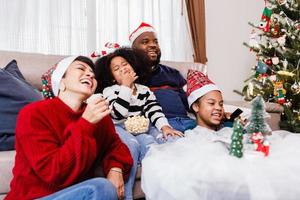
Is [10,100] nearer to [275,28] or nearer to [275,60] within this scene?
[275,60]

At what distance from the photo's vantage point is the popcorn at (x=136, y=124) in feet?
6.02

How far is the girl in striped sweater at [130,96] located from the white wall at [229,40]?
6.90ft

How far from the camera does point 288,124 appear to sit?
300 centimetres

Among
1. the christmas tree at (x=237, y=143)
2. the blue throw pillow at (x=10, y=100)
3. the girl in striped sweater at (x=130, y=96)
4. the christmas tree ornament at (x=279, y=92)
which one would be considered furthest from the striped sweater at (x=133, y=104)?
the christmas tree ornament at (x=279, y=92)

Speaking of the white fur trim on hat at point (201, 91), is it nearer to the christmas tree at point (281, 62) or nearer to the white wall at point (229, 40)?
the christmas tree at point (281, 62)

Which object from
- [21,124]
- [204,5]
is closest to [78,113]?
[21,124]

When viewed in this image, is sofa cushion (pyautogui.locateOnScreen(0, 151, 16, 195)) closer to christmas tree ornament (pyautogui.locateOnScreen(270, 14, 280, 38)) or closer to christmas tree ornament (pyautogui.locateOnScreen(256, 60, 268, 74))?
christmas tree ornament (pyautogui.locateOnScreen(256, 60, 268, 74))

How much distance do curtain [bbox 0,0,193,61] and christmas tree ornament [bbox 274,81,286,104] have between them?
1.12m

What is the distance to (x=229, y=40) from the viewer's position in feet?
14.1

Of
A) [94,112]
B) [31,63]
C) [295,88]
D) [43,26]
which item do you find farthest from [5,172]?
[295,88]

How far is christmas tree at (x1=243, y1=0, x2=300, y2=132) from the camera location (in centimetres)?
305

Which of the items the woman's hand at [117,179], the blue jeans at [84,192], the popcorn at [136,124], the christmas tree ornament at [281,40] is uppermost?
the christmas tree ornament at [281,40]

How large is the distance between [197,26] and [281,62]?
3.32 feet

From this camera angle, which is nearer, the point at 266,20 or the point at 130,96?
the point at 130,96
